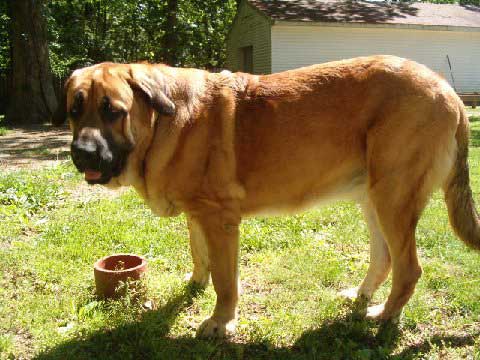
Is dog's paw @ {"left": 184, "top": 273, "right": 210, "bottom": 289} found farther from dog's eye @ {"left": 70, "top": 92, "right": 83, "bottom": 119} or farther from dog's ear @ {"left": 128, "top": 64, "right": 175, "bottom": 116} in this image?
dog's eye @ {"left": 70, "top": 92, "right": 83, "bottom": 119}

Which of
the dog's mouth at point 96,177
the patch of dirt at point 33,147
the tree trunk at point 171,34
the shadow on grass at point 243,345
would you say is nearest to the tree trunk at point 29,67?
the patch of dirt at point 33,147

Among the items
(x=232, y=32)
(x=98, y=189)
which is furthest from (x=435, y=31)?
(x=98, y=189)

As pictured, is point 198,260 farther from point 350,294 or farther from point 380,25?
point 380,25

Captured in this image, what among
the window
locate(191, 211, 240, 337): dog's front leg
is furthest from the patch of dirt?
the window

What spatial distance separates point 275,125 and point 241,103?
1.04 feet

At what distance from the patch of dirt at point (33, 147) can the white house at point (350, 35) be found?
12137 millimetres

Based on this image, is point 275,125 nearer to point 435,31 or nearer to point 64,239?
point 64,239

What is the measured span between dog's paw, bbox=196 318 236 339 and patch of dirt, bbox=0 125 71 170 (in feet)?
20.7

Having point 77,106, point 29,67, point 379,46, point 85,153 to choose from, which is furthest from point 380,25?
point 85,153

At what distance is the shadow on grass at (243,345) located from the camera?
315 cm

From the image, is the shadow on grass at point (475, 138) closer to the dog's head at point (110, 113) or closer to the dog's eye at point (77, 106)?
the dog's head at point (110, 113)

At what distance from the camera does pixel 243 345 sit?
333cm

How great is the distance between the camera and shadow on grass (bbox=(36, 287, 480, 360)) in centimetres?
315

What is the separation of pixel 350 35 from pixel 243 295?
21659 mm
